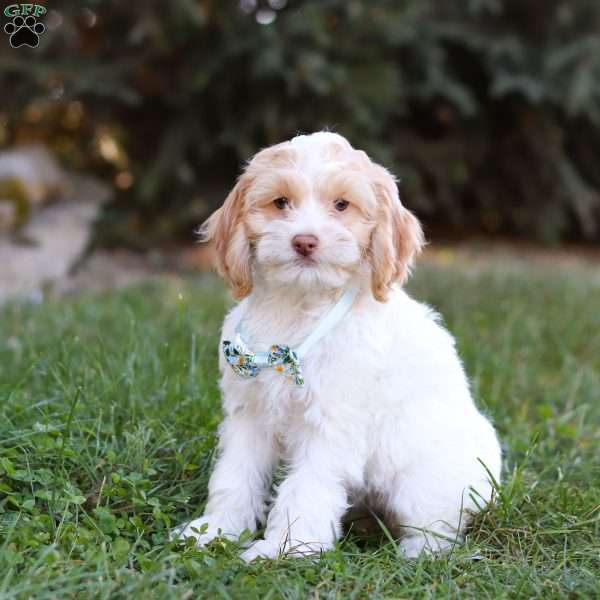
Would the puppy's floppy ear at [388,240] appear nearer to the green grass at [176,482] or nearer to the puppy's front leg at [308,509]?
the puppy's front leg at [308,509]

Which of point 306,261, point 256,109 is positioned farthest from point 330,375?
point 256,109

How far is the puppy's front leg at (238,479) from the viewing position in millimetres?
3234

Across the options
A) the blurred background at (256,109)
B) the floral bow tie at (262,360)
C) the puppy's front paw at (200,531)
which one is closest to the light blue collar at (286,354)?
the floral bow tie at (262,360)

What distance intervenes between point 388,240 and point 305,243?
376mm

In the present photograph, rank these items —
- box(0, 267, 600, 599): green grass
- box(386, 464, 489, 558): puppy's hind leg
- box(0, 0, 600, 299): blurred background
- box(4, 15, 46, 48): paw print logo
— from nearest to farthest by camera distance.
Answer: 1. box(0, 267, 600, 599): green grass
2. box(386, 464, 489, 558): puppy's hind leg
3. box(4, 15, 46, 48): paw print logo
4. box(0, 0, 600, 299): blurred background

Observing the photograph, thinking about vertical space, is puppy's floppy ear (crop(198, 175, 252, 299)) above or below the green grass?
above

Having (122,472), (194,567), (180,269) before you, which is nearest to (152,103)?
→ (180,269)

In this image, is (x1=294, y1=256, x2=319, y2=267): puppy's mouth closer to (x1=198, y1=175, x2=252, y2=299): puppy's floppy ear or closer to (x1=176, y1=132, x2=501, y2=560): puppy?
(x1=176, y1=132, x2=501, y2=560): puppy

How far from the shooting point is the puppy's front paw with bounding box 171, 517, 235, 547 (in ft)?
10.0

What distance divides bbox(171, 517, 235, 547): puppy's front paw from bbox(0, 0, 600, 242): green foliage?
5.60 meters

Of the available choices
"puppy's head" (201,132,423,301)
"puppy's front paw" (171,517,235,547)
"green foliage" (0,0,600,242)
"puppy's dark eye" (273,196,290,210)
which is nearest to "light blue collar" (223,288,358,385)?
"puppy's head" (201,132,423,301)

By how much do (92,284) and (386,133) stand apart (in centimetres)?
424

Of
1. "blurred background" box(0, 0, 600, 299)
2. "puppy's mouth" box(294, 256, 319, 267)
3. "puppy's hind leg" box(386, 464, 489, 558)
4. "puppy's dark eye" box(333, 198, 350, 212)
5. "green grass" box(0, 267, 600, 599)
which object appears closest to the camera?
"green grass" box(0, 267, 600, 599)

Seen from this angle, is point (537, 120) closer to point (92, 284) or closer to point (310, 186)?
point (92, 284)
